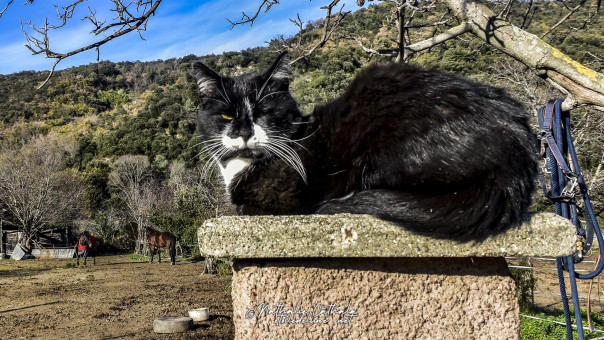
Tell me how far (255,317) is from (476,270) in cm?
59

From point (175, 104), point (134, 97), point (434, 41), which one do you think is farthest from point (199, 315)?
point (134, 97)

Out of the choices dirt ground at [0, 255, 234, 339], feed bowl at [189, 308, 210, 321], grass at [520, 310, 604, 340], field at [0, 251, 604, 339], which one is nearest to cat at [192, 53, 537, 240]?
field at [0, 251, 604, 339]

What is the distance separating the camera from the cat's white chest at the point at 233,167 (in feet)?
6.00

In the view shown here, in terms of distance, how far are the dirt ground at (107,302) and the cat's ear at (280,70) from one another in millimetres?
5322

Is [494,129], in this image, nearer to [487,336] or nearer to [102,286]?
[487,336]

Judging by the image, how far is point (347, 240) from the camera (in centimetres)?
105

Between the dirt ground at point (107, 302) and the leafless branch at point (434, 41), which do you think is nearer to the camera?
the leafless branch at point (434, 41)

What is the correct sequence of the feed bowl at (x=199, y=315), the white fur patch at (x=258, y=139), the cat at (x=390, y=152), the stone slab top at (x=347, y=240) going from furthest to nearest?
1. the feed bowl at (x=199, y=315)
2. the white fur patch at (x=258, y=139)
3. the cat at (x=390, y=152)
4. the stone slab top at (x=347, y=240)

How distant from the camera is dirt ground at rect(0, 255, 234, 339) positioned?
689cm

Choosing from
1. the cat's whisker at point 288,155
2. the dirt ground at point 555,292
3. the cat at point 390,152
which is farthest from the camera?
the dirt ground at point 555,292

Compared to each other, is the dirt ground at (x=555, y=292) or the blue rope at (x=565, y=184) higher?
the blue rope at (x=565, y=184)

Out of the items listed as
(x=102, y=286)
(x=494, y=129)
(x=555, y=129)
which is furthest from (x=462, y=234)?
(x=102, y=286)

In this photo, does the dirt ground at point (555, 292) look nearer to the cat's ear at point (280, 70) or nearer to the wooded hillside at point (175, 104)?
the wooded hillside at point (175, 104)

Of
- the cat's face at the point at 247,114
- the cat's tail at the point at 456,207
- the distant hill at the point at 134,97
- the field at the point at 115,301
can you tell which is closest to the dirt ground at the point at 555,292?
the field at the point at 115,301
